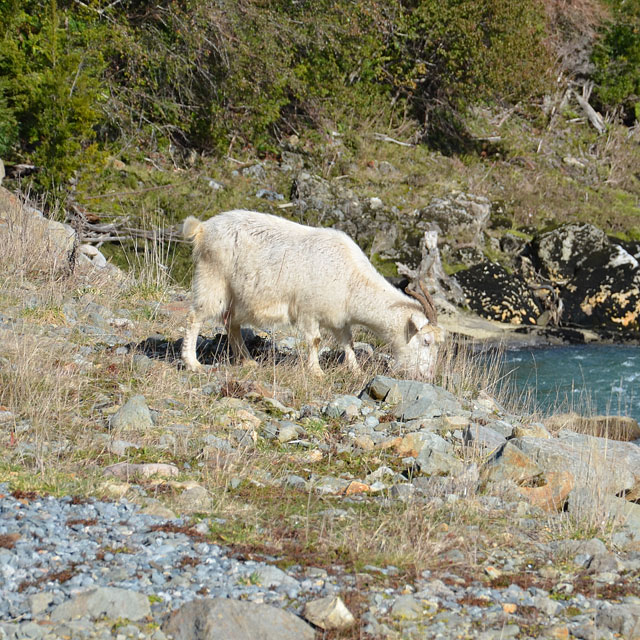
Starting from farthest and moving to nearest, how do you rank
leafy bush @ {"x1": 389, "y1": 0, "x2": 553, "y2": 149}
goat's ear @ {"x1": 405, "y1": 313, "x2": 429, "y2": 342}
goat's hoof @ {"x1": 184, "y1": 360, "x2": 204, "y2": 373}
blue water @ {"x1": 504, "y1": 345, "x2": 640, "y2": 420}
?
leafy bush @ {"x1": 389, "y1": 0, "x2": 553, "y2": 149}
blue water @ {"x1": 504, "y1": 345, "x2": 640, "y2": 420}
goat's ear @ {"x1": 405, "y1": 313, "x2": 429, "y2": 342}
goat's hoof @ {"x1": 184, "y1": 360, "x2": 204, "y2": 373}

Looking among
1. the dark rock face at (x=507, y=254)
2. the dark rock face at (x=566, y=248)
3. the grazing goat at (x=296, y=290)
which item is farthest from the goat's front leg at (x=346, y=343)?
the dark rock face at (x=566, y=248)

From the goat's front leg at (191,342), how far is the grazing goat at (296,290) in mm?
10

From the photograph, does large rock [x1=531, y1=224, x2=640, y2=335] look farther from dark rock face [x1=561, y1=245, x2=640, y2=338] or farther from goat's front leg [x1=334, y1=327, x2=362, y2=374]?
goat's front leg [x1=334, y1=327, x2=362, y2=374]

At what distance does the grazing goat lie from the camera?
8391mm

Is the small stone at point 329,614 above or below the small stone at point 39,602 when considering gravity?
above

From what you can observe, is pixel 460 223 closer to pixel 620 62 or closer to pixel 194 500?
pixel 620 62

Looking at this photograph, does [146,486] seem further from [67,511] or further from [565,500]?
[565,500]

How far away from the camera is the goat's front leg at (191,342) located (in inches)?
326

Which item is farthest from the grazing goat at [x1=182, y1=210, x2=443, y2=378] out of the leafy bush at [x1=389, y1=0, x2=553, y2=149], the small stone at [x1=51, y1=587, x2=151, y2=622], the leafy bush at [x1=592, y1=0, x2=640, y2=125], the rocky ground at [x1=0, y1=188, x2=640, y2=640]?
the leafy bush at [x1=592, y1=0, x2=640, y2=125]

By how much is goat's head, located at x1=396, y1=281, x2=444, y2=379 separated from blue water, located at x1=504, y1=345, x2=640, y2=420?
256 centimetres

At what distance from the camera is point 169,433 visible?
19.9ft

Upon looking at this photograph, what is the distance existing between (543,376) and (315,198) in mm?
7916

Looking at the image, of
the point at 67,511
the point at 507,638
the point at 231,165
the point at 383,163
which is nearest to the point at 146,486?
the point at 67,511

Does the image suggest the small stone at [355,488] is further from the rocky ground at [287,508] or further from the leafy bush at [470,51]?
the leafy bush at [470,51]
